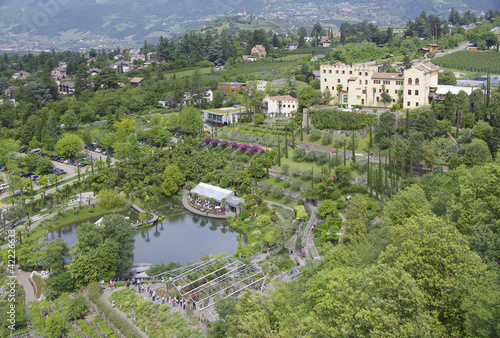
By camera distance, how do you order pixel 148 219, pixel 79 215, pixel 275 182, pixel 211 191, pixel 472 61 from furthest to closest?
pixel 472 61 < pixel 275 182 < pixel 211 191 < pixel 79 215 < pixel 148 219

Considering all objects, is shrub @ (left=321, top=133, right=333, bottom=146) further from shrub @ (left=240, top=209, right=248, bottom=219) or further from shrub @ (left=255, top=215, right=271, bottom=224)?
shrub @ (left=255, top=215, right=271, bottom=224)

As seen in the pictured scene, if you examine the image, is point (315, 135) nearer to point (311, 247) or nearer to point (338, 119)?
point (338, 119)

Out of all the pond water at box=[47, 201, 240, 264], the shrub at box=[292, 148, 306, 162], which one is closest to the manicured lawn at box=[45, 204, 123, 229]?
the pond water at box=[47, 201, 240, 264]

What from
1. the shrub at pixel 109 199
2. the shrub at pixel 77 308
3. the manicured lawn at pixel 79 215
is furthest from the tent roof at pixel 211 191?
the shrub at pixel 77 308

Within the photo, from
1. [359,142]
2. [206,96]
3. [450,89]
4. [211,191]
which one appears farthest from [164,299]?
[206,96]

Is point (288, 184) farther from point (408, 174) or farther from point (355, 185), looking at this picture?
point (408, 174)

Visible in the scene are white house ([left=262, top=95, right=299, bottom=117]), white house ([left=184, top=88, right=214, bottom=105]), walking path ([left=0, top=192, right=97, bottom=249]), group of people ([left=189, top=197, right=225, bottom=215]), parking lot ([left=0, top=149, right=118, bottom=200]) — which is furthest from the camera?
white house ([left=184, top=88, right=214, bottom=105])

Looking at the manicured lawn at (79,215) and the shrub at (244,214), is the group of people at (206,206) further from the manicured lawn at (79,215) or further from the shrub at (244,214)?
the manicured lawn at (79,215)
